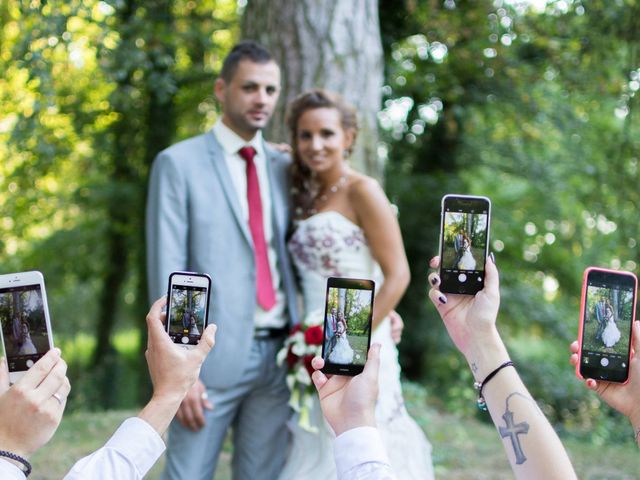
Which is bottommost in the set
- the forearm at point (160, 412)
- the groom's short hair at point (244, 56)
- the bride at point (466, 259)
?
the forearm at point (160, 412)

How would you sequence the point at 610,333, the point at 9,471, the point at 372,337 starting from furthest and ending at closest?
the point at 372,337 < the point at 610,333 < the point at 9,471

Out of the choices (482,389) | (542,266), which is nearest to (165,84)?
(482,389)

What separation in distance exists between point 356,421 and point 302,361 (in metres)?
1.49

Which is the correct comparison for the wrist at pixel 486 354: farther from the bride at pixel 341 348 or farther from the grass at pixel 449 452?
the grass at pixel 449 452

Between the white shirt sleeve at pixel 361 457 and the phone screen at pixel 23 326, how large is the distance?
0.82m

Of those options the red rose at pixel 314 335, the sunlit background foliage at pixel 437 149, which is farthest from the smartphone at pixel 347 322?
the sunlit background foliage at pixel 437 149

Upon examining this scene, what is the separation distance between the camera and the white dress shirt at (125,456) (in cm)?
158

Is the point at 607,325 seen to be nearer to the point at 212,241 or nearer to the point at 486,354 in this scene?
the point at 486,354

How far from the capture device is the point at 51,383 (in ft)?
4.96

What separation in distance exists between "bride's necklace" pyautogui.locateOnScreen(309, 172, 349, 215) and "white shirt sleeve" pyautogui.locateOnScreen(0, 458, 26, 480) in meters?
2.19

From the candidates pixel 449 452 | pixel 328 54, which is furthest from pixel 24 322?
pixel 449 452

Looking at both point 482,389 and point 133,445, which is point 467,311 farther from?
point 133,445

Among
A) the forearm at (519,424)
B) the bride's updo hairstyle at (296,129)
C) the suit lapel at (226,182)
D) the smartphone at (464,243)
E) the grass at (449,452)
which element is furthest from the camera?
the grass at (449,452)

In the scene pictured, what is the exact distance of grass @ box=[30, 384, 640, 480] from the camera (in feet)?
17.6
